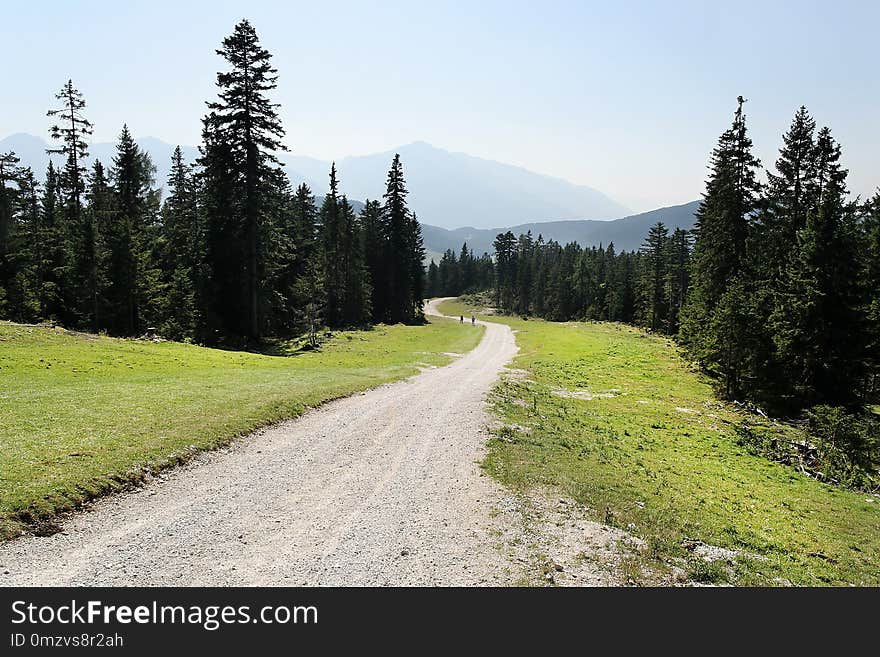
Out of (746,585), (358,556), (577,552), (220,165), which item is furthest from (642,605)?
(220,165)

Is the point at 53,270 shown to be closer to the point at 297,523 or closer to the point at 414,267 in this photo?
the point at 297,523

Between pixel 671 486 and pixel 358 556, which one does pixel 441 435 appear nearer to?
pixel 671 486

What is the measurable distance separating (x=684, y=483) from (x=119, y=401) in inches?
707

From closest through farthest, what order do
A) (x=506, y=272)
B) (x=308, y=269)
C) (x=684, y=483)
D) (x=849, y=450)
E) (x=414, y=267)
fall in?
(x=684, y=483), (x=849, y=450), (x=308, y=269), (x=414, y=267), (x=506, y=272)

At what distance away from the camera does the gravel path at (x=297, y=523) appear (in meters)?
7.41

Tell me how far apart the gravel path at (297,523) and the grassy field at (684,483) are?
246 centimetres

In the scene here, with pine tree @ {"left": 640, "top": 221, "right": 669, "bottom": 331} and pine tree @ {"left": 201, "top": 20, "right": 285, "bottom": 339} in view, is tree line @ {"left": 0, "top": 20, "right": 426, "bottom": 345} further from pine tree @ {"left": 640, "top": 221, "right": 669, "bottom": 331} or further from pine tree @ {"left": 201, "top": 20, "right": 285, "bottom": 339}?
pine tree @ {"left": 640, "top": 221, "right": 669, "bottom": 331}

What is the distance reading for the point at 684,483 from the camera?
14.7 meters

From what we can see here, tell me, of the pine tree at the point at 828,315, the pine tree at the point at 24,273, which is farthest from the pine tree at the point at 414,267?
the pine tree at the point at 828,315

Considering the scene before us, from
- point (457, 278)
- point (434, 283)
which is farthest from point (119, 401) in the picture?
point (457, 278)

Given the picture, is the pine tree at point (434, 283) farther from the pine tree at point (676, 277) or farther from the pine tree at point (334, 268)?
the pine tree at point (334, 268)

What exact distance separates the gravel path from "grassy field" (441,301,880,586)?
2.46 meters

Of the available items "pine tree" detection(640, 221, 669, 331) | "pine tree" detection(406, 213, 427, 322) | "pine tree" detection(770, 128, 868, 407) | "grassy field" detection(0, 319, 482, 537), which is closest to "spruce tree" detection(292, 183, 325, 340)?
"grassy field" detection(0, 319, 482, 537)

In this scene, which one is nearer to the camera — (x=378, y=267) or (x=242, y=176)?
(x=242, y=176)
